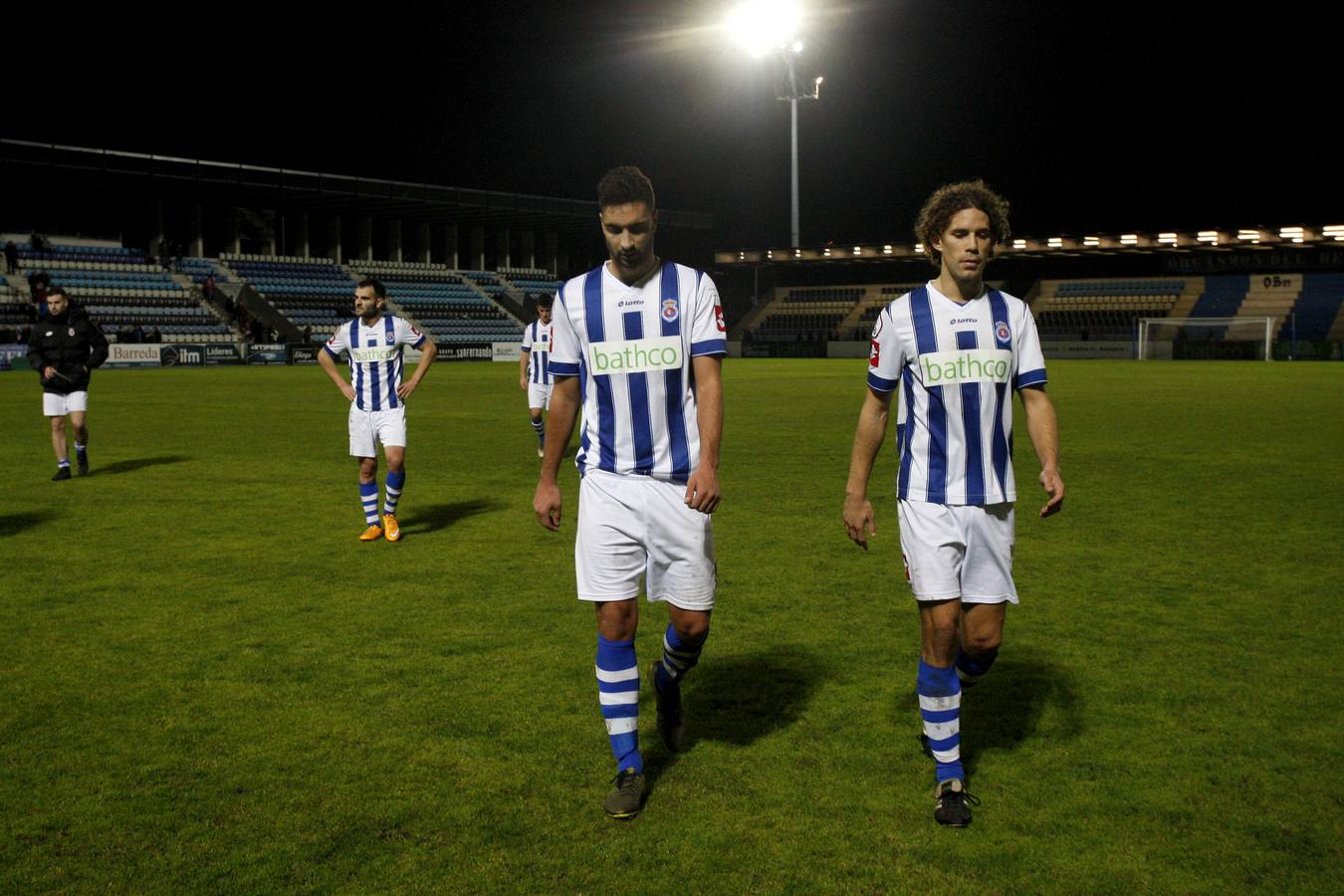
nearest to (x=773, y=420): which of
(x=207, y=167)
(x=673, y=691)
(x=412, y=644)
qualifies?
(x=412, y=644)

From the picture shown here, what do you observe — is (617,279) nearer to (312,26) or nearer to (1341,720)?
(1341,720)

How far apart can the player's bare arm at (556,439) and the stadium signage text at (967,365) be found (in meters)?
1.28

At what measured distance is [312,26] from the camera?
181ft

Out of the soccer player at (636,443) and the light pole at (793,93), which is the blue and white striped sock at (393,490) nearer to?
→ the soccer player at (636,443)

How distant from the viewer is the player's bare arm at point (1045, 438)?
12.5 feet

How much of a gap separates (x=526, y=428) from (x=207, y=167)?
42047 mm

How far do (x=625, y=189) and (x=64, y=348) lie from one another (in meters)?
11.3

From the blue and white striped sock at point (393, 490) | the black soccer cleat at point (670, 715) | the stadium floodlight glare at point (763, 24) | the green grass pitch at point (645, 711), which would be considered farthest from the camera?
the stadium floodlight glare at point (763, 24)

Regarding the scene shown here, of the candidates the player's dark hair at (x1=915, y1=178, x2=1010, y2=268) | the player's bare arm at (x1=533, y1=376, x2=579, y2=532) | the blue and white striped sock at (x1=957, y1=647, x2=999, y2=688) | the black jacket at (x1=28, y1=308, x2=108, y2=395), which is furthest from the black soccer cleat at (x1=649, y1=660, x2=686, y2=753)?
the black jacket at (x1=28, y1=308, x2=108, y2=395)

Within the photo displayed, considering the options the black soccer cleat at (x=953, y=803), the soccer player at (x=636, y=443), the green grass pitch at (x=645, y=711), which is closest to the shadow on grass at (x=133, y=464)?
the green grass pitch at (x=645, y=711)

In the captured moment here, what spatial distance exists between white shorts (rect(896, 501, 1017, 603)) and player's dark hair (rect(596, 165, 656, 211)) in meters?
1.41

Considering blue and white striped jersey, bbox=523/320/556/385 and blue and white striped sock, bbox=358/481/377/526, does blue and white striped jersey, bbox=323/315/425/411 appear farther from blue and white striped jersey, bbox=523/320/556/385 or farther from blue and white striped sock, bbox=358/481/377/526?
blue and white striped jersey, bbox=523/320/556/385

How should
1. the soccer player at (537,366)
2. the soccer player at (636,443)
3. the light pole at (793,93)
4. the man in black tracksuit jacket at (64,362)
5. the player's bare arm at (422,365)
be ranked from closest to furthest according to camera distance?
the soccer player at (636,443)
the player's bare arm at (422,365)
the man in black tracksuit jacket at (64,362)
the soccer player at (537,366)
the light pole at (793,93)

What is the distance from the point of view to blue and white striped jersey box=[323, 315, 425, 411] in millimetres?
8648
